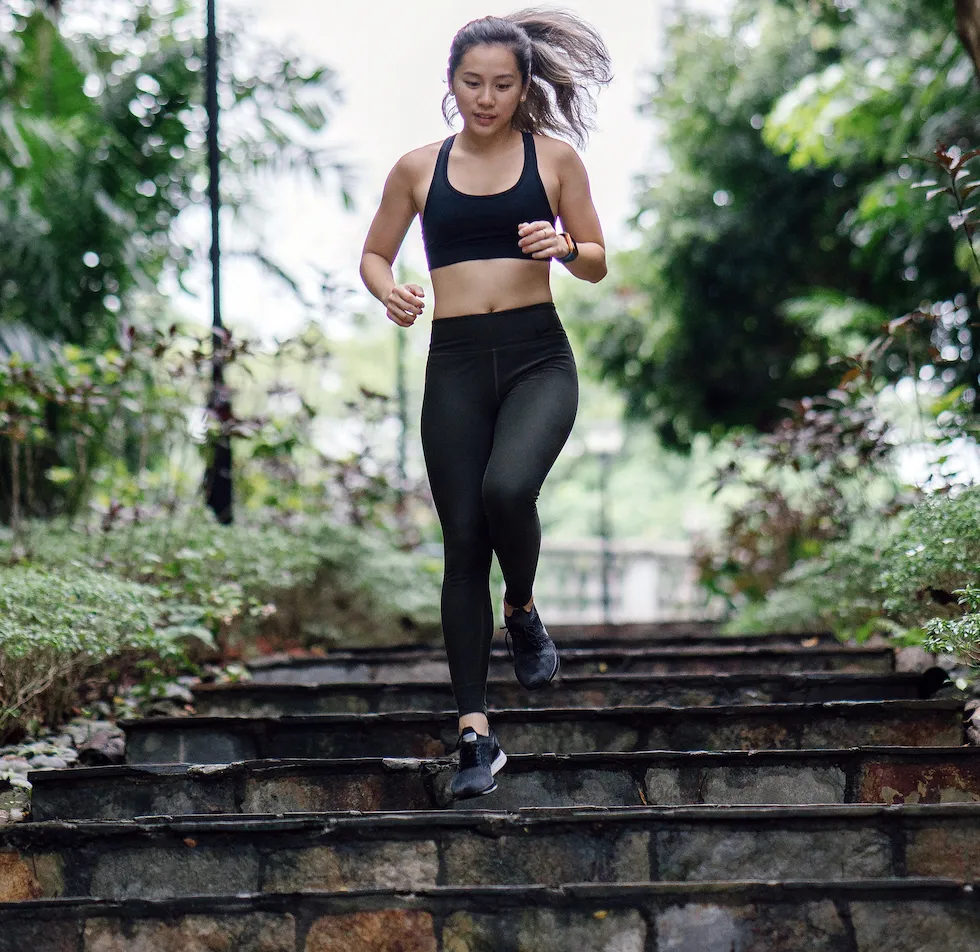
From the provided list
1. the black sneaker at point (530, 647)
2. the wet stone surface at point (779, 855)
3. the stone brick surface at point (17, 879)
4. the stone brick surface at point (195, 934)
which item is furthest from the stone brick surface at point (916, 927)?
the stone brick surface at point (17, 879)

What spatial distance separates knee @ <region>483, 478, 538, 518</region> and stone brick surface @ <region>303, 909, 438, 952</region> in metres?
0.89

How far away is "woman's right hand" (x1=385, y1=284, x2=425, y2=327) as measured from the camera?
2740mm

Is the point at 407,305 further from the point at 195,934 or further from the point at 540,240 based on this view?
the point at 195,934

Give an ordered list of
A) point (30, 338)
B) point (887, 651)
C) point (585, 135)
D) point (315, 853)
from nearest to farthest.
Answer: point (315, 853)
point (585, 135)
point (887, 651)
point (30, 338)

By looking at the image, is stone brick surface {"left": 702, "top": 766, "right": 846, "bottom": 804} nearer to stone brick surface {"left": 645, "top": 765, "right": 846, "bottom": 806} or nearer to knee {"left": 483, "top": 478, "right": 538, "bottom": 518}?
stone brick surface {"left": 645, "top": 765, "right": 846, "bottom": 806}

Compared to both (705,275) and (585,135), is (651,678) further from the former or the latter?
(705,275)

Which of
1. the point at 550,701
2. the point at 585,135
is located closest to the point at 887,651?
the point at 550,701

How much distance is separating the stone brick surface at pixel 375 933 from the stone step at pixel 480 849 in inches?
7.4

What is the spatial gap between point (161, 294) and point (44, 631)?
5447 mm

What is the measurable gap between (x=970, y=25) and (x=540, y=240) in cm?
267

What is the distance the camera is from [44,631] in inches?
129

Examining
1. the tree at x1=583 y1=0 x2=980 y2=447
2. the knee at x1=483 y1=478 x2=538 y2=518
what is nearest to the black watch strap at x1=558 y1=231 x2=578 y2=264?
the knee at x1=483 y1=478 x2=538 y2=518

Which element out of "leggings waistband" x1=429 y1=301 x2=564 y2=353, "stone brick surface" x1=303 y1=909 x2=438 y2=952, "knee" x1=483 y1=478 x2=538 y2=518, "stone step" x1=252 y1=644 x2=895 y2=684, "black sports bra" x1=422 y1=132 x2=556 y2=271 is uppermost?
"black sports bra" x1=422 y1=132 x2=556 y2=271

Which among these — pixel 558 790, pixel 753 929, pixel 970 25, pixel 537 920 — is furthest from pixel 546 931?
pixel 970 25
